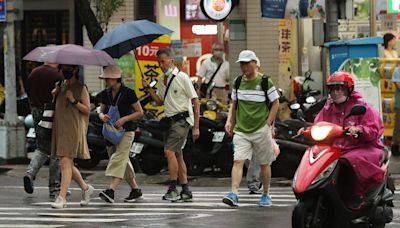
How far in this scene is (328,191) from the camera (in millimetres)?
10164

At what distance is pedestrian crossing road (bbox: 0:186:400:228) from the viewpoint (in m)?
12.0

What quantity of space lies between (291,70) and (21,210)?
13.4 meters

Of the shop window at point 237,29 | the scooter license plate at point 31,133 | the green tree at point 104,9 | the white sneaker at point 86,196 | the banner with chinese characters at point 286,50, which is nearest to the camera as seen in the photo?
the white sneaker at point 86,196

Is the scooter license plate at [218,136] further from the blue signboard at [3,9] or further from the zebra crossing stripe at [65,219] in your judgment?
the zebra crossing stripe at [65,219]

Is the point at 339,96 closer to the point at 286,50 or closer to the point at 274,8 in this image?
the point at 274,8

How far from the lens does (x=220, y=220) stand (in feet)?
40.1

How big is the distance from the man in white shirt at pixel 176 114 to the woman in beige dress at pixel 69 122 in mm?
1060

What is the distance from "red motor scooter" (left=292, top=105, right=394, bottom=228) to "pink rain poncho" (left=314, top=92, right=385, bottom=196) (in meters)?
0.08

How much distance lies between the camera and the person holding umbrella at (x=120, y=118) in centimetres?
1408

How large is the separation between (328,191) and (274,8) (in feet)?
45.2

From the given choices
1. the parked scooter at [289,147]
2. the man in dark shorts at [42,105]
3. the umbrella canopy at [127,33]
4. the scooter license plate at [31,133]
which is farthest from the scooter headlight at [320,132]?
the scooter license plate at [31,133]

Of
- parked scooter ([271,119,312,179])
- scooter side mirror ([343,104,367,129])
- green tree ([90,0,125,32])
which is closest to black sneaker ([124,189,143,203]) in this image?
parked scooter ([271,119,312,179])

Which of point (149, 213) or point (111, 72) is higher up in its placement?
point (111, 72)

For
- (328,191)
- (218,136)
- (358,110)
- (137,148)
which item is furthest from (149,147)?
(328,191)
